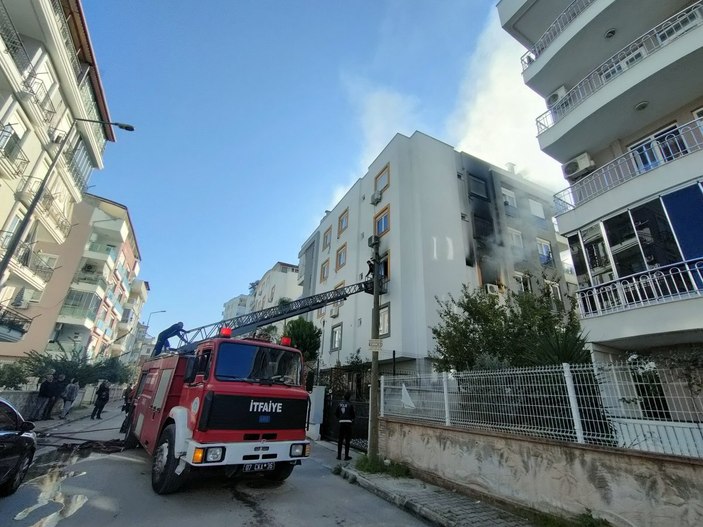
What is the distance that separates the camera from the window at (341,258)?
25425mm

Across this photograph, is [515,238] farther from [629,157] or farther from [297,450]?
[297,450]

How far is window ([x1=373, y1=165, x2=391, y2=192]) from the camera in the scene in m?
22.2

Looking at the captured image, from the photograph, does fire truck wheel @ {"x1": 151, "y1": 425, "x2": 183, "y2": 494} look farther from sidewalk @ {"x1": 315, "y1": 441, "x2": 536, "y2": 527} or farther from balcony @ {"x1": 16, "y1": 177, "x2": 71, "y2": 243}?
balcony @ {"x1": 16, "y1": 177, "x2": 71, "y2": 243}

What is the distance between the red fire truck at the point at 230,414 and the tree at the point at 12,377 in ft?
57.5

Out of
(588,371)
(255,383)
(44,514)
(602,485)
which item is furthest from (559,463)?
(44,514)

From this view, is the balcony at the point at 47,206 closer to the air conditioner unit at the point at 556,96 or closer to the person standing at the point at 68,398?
the person standing at the point at 68,398

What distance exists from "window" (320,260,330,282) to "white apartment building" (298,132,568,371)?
2.79ft

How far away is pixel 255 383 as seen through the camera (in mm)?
6465

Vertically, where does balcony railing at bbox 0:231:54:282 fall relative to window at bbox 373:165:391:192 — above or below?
below

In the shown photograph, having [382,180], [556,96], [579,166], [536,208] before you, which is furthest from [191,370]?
[536,208]

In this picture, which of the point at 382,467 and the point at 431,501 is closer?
the point at 431,501

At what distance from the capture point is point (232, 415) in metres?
5.91

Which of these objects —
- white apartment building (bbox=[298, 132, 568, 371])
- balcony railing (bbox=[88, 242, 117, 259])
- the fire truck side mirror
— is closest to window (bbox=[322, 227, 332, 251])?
white apartment building (bbox=[298, 132, 568, 371])

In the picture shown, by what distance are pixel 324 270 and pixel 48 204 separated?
17735 mm
